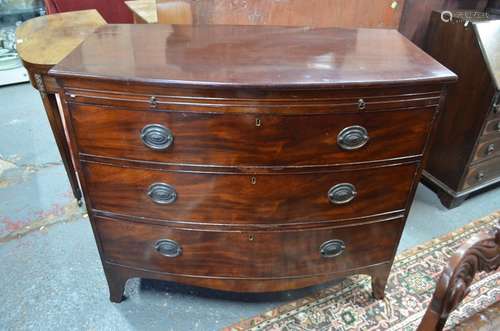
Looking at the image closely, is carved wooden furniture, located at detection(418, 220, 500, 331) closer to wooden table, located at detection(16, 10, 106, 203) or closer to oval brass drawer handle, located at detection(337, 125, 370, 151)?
oval brass drawer handle, located at detection(337, 125, 370, 151)

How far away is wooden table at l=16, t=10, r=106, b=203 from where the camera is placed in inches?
50.8

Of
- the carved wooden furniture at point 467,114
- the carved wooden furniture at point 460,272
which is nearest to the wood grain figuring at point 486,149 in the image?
the carved wooden furniture at point 467,114

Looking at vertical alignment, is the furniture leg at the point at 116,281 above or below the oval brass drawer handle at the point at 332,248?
below

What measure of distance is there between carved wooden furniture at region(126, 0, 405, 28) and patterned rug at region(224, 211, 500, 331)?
1.04 meters

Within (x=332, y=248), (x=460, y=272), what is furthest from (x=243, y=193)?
(x=460, y=272)

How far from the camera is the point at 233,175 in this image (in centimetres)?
96

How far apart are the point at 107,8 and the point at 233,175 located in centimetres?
208

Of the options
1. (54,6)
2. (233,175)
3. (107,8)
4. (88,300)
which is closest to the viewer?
(233,175)

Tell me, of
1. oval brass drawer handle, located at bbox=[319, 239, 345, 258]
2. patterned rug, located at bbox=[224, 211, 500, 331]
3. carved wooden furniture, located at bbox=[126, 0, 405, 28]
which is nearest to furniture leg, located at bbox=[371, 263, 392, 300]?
patterned rug, located at bbox=[224, 211, 500, 331]

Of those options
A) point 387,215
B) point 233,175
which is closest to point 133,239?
point 233,175

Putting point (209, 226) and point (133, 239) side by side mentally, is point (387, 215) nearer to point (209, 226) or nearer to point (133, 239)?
point (209, 226)

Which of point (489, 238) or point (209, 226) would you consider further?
point (209, 226)

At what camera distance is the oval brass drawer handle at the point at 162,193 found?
0.99 m

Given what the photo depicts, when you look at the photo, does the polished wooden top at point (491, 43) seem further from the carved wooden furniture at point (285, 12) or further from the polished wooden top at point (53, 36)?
the polished wooden top at point (53, 36)
